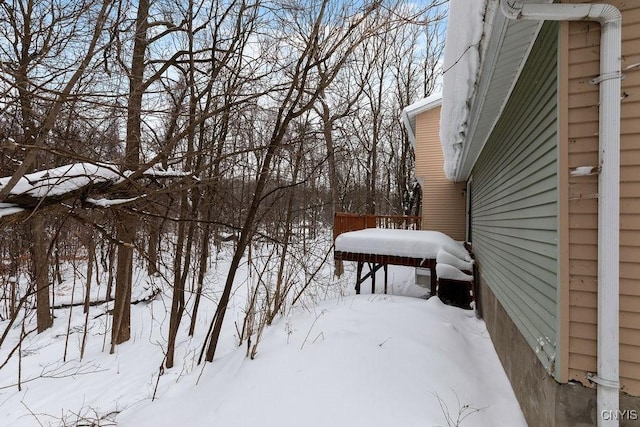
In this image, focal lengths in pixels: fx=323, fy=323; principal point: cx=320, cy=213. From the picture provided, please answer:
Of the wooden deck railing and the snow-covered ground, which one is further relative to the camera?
the wooden deck railing

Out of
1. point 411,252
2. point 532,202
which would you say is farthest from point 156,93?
point 411,252

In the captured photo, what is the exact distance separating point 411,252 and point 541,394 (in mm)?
5035

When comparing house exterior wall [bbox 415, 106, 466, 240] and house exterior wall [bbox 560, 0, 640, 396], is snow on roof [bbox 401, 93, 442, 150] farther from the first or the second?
house exterior wall [bbox 560, 0, 640, 396]

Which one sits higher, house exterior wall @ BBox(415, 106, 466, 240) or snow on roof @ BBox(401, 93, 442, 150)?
snow on roof @ BBox(401, 93, 442, 150)

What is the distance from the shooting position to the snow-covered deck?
6.62m

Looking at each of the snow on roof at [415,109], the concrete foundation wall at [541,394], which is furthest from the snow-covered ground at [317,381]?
the snow on roof at [415,109]

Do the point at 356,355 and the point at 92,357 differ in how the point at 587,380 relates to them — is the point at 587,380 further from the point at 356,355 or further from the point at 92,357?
the point at 92,357

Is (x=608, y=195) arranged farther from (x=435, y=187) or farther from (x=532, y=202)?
(x=435, y=187)

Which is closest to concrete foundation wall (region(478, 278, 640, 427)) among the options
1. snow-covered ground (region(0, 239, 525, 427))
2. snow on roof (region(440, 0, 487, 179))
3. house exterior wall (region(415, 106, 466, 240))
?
snow-covered ground (region(0, 239, 525, 427))

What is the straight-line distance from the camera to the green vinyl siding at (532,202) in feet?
7.16

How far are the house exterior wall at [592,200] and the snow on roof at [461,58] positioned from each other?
0.57 m

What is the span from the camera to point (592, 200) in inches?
75.4

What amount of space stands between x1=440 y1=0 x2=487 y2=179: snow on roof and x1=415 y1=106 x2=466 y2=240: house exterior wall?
719cm

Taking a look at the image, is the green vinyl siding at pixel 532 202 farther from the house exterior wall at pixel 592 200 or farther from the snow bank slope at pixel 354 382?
the snow bank slope at pixel 354 382
